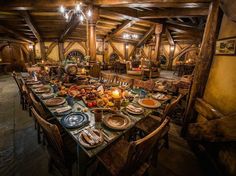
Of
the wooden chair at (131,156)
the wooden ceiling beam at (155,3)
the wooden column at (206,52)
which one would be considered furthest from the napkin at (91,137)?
the wooden ceiling beam at (155,3)

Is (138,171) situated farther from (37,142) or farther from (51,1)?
(51,1)

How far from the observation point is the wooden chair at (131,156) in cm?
101

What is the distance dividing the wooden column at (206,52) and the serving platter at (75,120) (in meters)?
2.16

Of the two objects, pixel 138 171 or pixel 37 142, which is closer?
pixel 138 171

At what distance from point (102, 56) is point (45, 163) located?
35.2 feet

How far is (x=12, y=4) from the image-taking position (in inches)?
180

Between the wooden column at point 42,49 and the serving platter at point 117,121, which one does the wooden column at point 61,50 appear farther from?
the serving platter at point 117,121

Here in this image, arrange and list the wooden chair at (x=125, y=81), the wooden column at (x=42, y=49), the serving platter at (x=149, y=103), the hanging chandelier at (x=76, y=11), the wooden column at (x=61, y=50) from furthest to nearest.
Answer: the wooden column at (x=61, y=50)
the wooden column at (x=42, y=49)
the wooden chair at (x=125, y=81)
the hanging chandelier at (x=76, y=11)
the serving platter at (x=149, y=103)

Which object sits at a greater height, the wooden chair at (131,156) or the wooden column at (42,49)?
the wooden column at (42,49)

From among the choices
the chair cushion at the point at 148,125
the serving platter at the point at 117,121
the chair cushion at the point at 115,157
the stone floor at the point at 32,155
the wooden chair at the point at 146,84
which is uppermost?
the wooden chair at the point at 146,84

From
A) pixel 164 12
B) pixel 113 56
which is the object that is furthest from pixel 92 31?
pixel 113 56

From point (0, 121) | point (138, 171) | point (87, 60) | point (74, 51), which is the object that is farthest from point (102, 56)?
point (138, 171)

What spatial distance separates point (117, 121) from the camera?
157cm

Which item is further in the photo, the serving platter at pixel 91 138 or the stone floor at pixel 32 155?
the stone floor at pixel 32 155
